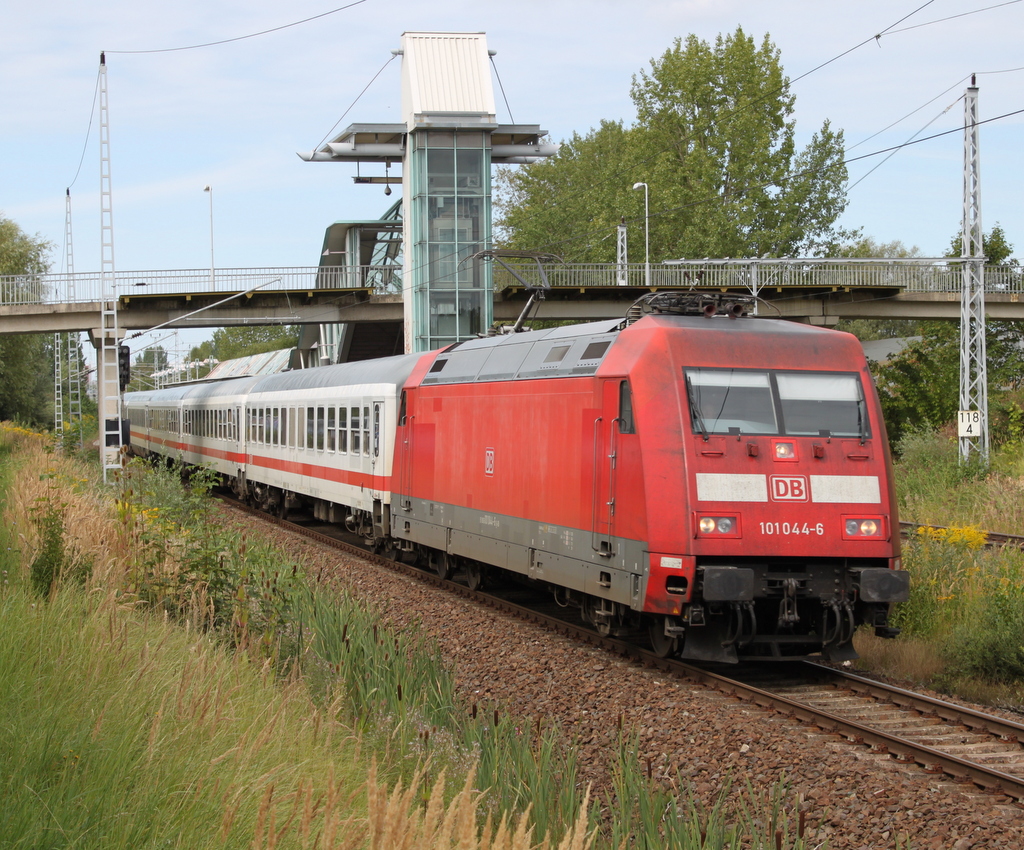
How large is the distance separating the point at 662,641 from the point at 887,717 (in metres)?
2.12

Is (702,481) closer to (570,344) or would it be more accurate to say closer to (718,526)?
(718,526)

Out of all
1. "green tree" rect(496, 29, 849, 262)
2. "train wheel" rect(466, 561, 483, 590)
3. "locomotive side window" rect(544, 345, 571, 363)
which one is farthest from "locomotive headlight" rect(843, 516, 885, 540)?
"green tree" rect(496, 29, 849, 262)

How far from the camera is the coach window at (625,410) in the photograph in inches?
363

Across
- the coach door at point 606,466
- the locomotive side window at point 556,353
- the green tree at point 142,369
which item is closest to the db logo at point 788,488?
the coach door at point 606,466

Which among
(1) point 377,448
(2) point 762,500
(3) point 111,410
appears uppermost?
(3) point 111,410

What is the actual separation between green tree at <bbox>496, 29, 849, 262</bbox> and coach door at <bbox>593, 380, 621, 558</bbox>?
3951cm

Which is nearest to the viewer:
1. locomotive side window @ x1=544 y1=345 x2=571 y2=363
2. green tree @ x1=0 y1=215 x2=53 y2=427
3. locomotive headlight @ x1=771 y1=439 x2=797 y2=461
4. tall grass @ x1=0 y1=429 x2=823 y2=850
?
tall grass @ x1=0 y1=429 x2=823 y2=850

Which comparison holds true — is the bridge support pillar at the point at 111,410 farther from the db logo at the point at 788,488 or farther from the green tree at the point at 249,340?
the green tree at the point at 249,340

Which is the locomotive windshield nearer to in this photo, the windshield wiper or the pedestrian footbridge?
the windshield wiper

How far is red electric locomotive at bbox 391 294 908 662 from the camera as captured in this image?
877cm

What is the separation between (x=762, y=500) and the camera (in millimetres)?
8859

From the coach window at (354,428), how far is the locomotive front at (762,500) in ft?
31.0

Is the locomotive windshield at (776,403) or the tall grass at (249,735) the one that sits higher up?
the locomotive windshield at (776,403)

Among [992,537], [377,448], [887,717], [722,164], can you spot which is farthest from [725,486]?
[722,164]
